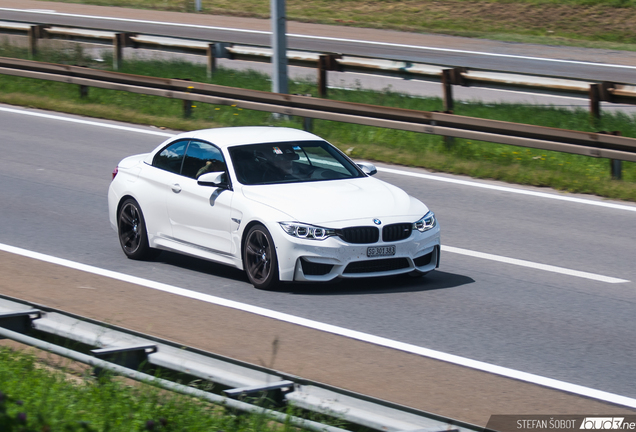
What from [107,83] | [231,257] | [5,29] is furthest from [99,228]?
[5,29]

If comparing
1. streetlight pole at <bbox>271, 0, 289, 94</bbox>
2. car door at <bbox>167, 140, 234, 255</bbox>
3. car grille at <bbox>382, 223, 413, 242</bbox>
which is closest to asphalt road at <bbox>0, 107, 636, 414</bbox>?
car door at <bbox>167, 140, 234, 255</bbox>

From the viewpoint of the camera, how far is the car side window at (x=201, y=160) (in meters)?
10.2

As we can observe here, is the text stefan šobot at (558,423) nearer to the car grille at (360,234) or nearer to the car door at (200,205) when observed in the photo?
the car grille at (360,234)

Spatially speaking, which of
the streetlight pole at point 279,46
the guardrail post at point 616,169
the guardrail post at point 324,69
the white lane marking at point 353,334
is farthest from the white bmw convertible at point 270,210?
the guardrail post at point 324,69

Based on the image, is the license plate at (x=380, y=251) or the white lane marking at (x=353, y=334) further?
the license plate at (x=380, y=251)

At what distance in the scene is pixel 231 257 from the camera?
9.74 metres

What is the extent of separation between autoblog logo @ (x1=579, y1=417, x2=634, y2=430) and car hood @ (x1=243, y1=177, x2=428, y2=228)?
3587 millimetres

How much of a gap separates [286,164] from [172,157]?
140cm

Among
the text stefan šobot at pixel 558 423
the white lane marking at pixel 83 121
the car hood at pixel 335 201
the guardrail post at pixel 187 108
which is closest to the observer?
the text stefan šobot at pixel 558 423

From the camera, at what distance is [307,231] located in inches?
356

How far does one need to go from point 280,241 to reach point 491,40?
26.1m

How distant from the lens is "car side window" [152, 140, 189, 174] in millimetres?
10656

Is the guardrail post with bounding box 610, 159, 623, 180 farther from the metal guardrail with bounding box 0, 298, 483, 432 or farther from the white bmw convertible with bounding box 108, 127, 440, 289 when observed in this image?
the metal guardrail with bounding box 0, 298, 483, 432

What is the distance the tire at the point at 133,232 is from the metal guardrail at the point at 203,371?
12.1ft
